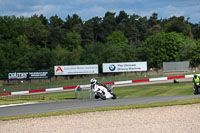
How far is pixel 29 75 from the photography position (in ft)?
216

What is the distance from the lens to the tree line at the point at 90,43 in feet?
267

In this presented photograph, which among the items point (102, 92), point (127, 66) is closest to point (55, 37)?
point (127, 66)

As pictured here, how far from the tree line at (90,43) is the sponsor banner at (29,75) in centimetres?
676

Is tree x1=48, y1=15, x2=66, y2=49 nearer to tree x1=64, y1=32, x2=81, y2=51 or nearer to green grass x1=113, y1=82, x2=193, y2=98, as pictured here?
tree x1=64, y1=32, x2=81, y2=51

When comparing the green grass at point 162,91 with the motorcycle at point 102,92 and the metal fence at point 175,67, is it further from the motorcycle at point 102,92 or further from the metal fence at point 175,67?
the metal fence at point 175,67

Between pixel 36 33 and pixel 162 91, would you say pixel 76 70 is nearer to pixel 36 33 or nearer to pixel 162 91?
pixel 162 91

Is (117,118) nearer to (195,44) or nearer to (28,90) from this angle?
(28,90)

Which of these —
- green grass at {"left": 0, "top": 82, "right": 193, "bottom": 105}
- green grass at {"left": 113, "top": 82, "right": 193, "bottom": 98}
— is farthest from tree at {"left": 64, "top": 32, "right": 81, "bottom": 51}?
green grass at {"left": 113, "top": 82, "right": 193, "bottom": 98}

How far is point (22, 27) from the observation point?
11638 cm

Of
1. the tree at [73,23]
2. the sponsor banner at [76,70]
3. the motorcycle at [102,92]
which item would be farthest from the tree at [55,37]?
the motorcycle at [102,92]

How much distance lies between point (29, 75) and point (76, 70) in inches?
393

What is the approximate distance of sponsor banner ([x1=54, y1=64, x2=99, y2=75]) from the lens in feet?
225

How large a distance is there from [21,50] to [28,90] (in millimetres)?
40313

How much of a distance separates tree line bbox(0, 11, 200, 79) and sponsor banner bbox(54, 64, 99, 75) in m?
8.48
